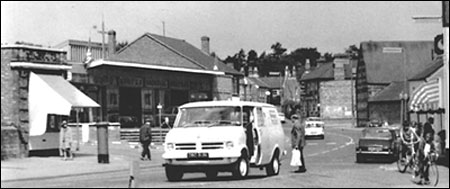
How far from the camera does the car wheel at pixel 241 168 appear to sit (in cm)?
1155

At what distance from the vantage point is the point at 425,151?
35.6 feet

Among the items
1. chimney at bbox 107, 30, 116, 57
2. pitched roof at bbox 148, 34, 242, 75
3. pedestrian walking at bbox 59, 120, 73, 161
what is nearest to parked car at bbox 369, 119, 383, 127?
pitched roof at bbox 148, 34, 242, 75

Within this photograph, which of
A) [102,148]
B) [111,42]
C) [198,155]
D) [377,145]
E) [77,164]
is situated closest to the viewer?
[198,155]

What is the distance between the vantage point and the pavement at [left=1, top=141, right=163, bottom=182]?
14037 millimetres

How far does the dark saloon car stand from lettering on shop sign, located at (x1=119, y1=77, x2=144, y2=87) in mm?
3431

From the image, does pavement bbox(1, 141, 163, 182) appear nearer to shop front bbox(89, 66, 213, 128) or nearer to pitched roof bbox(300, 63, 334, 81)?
shop front bbox(89, 66, 213, 128)

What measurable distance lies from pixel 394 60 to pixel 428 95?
559mm

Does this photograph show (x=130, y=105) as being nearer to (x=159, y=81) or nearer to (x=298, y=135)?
(x=159, y=81)

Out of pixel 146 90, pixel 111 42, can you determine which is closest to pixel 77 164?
pixel 111 42

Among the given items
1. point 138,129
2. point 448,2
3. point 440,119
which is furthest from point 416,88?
point 138,129

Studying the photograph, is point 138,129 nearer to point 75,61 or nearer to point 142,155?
point 142,155

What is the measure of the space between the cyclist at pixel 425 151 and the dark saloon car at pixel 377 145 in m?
0.36

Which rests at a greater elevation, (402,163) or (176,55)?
(176,55)

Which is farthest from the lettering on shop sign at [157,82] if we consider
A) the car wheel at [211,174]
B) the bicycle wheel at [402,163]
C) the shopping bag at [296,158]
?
the bicycle wheel at [402,163]
